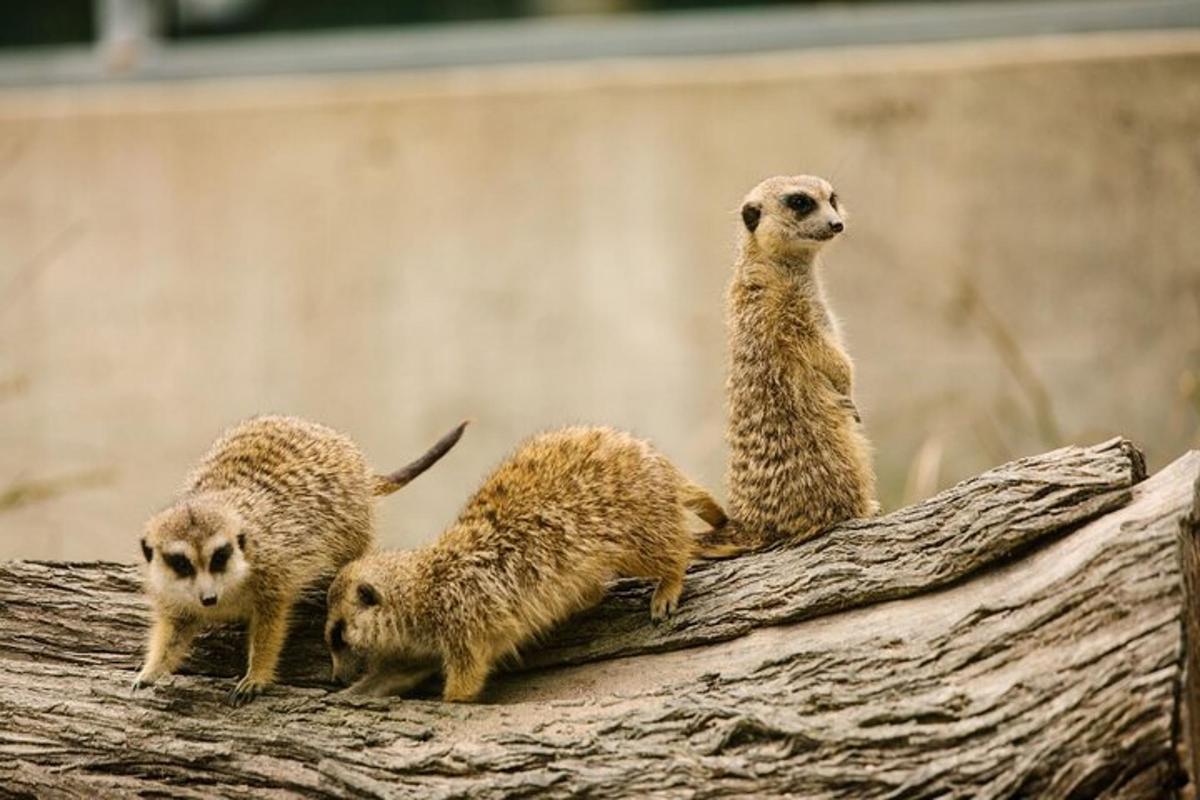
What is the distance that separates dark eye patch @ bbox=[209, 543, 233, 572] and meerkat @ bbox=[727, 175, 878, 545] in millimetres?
953

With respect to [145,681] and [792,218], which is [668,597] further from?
[145,681]

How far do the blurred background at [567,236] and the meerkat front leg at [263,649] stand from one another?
2.58 meters

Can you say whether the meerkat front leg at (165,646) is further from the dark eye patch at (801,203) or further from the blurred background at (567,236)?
the blurred background at (567,236)

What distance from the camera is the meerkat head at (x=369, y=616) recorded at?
2926mm

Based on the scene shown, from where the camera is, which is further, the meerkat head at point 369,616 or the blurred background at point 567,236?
the blurred background at point 567,236

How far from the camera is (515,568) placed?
2.90 meters

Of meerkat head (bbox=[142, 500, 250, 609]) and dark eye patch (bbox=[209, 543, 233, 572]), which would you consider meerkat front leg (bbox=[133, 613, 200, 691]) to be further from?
dark eye patch (bbox=[209, 543, 233, 572])

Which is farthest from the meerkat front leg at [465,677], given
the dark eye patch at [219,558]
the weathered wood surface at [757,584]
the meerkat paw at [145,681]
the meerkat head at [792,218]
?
the meerkat head at [792,218]

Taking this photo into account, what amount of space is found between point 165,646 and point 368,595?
1.36ft

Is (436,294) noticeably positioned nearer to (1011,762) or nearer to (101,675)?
(101,675)

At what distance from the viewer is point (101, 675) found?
10.1 feet

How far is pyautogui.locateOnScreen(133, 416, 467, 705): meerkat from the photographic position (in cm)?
288

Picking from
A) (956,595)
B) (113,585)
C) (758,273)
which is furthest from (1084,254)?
(113,585)

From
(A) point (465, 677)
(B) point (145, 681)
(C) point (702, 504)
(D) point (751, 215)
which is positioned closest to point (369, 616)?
(A) point (465, 677)
